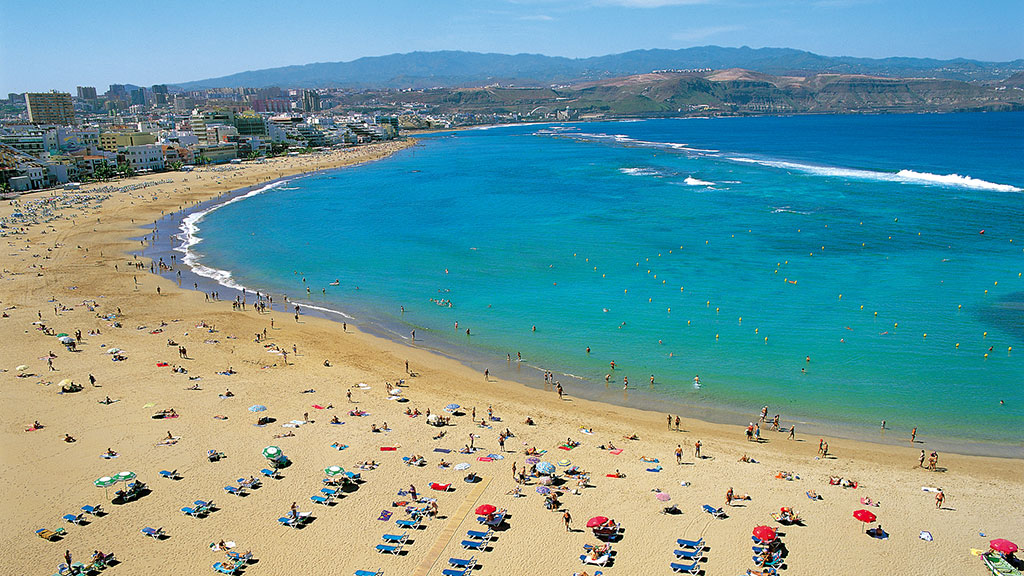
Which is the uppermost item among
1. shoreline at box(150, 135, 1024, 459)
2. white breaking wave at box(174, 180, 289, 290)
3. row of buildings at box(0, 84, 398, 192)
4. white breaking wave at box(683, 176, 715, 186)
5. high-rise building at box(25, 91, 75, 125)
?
high-rise building at box(25, 91, 75, 125)

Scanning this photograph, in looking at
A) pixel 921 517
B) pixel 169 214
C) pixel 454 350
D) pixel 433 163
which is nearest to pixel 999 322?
pixel 921 517

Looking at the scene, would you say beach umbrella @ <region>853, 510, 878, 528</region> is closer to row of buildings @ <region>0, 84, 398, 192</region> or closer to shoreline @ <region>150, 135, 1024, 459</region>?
shoreline @ <region>150, 135, 1024, 459</region>

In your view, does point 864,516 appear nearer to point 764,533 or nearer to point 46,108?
point 764,533

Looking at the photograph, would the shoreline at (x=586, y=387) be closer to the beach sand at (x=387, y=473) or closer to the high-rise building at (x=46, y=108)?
the beach sand at (x=387, y=473)

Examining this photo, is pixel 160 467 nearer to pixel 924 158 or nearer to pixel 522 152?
pixel 924 158

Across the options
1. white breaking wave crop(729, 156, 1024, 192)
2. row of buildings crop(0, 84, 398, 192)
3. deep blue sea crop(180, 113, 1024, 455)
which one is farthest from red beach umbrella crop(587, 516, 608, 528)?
row of buildings crop(0, 84, 398, 192)

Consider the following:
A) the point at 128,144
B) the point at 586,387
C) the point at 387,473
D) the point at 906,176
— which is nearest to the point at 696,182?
the point at 906,176

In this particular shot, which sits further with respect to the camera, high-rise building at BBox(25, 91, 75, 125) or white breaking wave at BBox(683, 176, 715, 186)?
high-rise building at BBox(25, 91, 75, 125)
